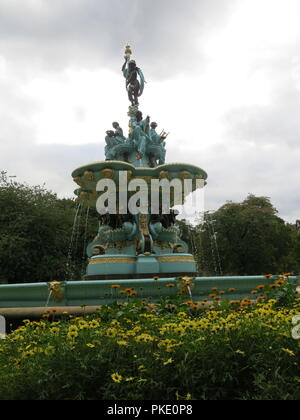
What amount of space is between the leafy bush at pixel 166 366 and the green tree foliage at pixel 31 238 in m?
24.5

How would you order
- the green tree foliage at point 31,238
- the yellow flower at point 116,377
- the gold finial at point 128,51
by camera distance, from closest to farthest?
the yellow flower at point 116,377, the gold finial at point 128,51, the green tree foliage at point 31,238

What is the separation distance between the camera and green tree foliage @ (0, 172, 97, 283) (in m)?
28.2

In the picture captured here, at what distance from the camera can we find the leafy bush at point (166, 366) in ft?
11.5

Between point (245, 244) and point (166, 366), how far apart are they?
34.5 m

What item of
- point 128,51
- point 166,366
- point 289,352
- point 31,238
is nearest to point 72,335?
point 166,366

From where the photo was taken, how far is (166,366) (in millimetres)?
3625

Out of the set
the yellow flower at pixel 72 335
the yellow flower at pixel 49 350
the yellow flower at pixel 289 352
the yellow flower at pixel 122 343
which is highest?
the yellow flower at pixel 72 335

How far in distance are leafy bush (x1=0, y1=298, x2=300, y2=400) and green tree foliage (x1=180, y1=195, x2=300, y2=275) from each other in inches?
1263

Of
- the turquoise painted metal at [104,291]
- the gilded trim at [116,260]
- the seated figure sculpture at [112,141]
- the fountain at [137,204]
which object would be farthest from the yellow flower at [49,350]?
the seated figure sculpture at [112,141]

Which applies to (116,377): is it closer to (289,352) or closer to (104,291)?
(289,352)

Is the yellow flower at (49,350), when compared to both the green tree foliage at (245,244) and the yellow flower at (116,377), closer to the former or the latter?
the yellow flower at (116,377)
